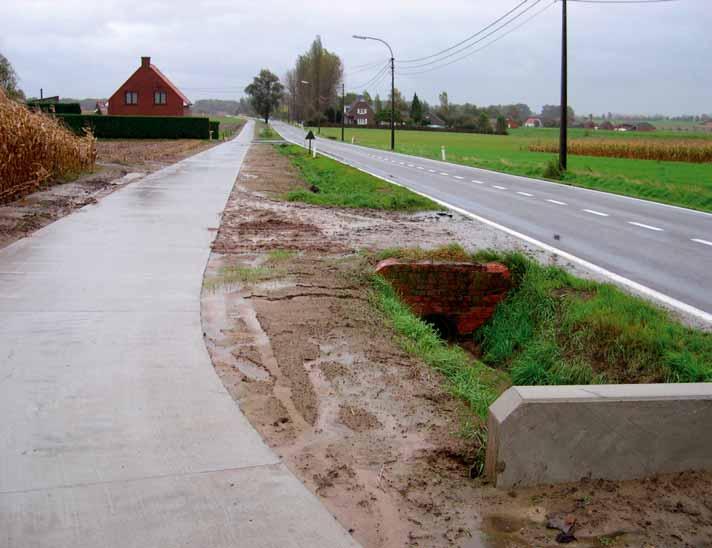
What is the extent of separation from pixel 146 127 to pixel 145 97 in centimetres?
2600

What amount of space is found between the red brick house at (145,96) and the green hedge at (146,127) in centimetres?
2307

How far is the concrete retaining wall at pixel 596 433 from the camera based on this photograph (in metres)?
3.88

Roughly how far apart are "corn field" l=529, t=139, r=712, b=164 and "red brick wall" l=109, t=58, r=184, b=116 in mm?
48669

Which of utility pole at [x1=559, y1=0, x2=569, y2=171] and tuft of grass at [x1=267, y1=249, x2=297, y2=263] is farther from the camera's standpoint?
utility pole at [x1=559, y1=0, x2=569, y2=171]

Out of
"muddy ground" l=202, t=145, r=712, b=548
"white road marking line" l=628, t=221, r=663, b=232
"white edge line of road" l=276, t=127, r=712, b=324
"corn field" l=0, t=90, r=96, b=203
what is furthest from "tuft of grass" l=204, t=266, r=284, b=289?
"corn field" l=0, t=90, r=96, b=203

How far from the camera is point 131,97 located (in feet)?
279

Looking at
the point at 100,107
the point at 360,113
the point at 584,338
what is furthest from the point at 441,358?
the point at 360,113

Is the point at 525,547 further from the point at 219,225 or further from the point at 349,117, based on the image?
the point at 349,117

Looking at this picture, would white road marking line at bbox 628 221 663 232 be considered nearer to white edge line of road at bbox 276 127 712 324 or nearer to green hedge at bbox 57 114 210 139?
white edge line of road at bbox 276 127 712 324

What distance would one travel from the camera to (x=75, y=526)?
3.24 metres

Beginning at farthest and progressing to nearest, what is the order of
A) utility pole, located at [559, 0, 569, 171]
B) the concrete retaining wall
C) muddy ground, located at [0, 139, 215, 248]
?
utility pole, located at [559, 0, 569, 171] < muddy ground, located at [0, 139, 215, 248] < the concrete retaining wall

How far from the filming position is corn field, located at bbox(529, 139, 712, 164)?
140 ft

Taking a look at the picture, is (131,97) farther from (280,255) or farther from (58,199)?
(280,255)

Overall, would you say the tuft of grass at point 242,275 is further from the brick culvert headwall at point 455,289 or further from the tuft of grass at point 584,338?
the tuft of grass at point 584,338
